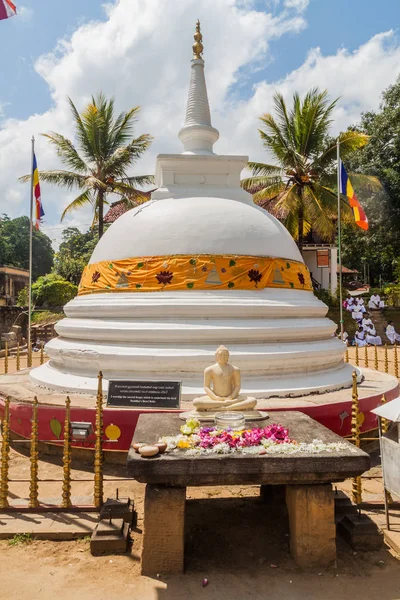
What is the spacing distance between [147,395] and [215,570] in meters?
2.82

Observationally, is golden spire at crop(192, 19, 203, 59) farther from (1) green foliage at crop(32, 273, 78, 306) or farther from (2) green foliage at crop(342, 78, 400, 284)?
(1) green foliage at crop(32, 273, 78, 306)

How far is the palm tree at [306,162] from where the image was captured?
2100cm

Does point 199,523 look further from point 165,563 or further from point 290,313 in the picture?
point 290,313

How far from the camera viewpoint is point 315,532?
3863mm

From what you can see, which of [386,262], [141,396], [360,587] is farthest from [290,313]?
[386,262]

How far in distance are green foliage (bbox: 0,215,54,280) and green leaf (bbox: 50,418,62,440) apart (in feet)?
158

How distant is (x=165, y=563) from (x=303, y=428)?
6.23 feet

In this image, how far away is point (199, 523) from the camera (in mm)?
4641

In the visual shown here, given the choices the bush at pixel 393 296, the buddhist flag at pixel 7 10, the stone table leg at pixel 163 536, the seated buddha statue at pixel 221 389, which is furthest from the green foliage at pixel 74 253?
the stone table leg at pixel 163 536

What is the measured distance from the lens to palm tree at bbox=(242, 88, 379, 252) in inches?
827

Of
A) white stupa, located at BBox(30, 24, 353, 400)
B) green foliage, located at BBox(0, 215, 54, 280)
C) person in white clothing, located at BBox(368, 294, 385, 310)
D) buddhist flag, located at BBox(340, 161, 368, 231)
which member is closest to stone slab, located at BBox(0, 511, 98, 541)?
white stupa, located at BBox(30, 24, 353, 400)

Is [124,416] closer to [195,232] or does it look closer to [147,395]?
[147,395]

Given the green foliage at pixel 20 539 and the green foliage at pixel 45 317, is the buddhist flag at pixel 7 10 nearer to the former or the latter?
the green foliage at pixel 20 539

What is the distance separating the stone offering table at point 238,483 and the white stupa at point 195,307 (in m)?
3.23
